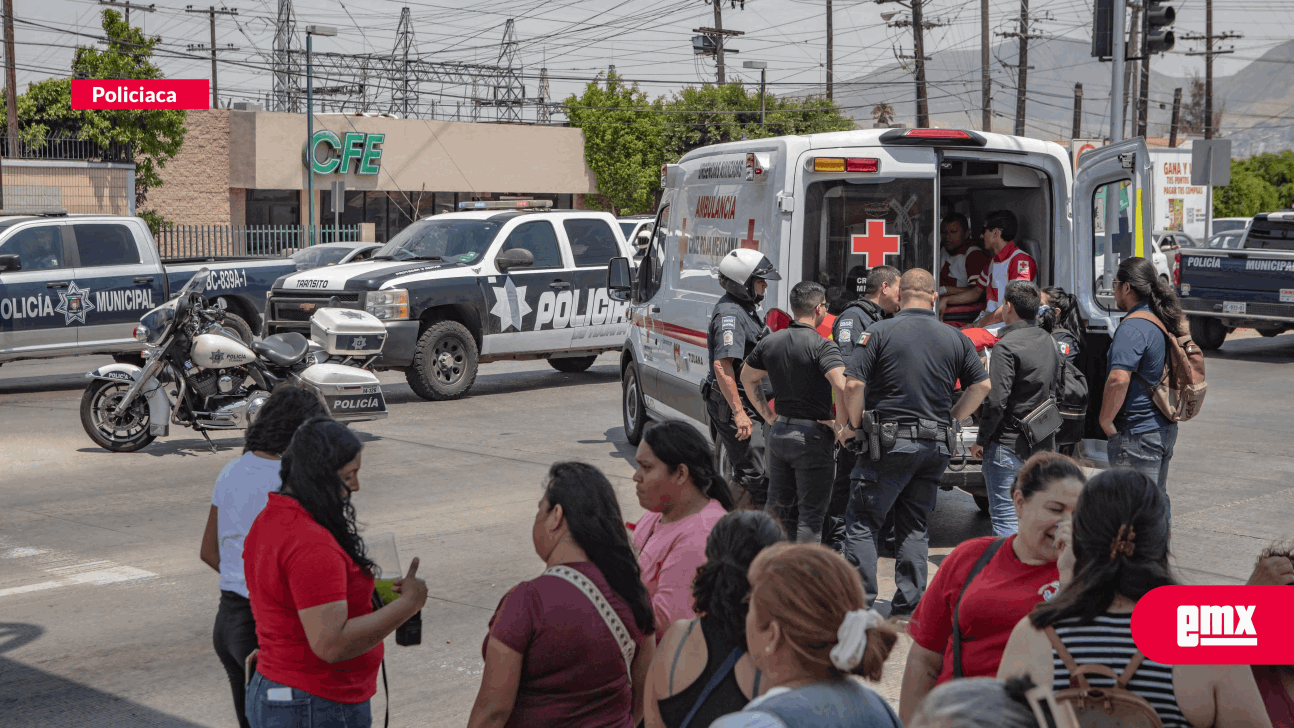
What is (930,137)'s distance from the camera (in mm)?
7957

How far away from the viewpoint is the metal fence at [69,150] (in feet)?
106

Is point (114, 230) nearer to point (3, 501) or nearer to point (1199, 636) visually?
point (3, 501)

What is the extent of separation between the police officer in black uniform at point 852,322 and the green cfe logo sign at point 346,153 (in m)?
32.6

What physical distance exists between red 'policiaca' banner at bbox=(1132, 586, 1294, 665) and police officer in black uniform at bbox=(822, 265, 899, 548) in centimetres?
362

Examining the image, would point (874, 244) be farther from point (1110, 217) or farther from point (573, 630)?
point (573, 630)

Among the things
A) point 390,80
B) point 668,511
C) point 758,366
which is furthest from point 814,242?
point 390,80

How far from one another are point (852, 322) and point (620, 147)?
38.4 metres

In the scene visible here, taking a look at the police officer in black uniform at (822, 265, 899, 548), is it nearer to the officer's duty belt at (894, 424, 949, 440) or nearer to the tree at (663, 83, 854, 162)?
the officer's duty belt at (894, 424, 949, 440)

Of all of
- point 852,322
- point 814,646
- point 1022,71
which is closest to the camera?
point 814,646

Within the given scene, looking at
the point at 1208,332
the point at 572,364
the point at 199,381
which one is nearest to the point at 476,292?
the point at 572,364

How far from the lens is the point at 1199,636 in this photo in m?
2.83

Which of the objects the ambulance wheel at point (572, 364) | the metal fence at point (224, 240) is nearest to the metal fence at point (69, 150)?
the metal fence at point (224, 240)

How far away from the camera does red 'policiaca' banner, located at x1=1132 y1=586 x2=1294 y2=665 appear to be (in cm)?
269

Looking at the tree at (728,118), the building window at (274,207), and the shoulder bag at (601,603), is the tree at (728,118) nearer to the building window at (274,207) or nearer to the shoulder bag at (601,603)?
the building window at (274,207)
